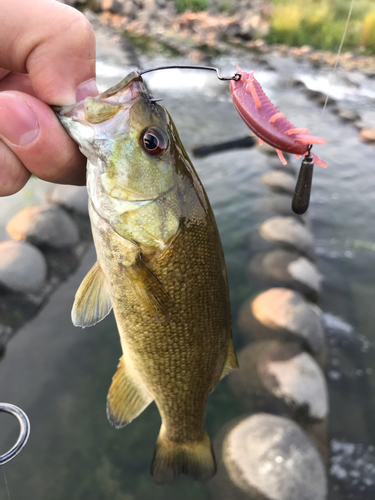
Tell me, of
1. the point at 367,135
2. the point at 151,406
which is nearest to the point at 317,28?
the point at 367,135

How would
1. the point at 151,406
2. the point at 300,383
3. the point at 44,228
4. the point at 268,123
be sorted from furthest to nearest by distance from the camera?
the point at 44,228 → the point at 151,406 → the point at 300,383 → the point at 268,123

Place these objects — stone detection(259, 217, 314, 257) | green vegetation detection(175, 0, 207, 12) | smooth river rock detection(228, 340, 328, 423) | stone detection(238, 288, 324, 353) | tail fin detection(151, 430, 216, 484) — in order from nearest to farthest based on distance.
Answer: tail fin detection(151, 430, 216, 484)
smooth river rock detection(228, 340, 328, 423)
stone detection(238, 288, 324, 353)
stone detection(259, 217, 314, 257)
green vegetation detection(175, 0, 207, 12)

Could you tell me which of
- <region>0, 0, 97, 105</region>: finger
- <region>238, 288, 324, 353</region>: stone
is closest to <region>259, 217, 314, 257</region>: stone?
<region>238, 288, 324, 353</region>: stone

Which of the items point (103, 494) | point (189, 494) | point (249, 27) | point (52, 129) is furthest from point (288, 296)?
point (249, 27)

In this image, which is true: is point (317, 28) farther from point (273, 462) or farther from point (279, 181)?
point (273, 462)

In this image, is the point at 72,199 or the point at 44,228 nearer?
the point at 44,228

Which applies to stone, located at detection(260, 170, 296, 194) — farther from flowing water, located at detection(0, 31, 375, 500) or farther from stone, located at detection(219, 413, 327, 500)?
stone, located at detection(219, 413, 327, 500)

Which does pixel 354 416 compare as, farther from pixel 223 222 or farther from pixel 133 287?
pixel 223 222
